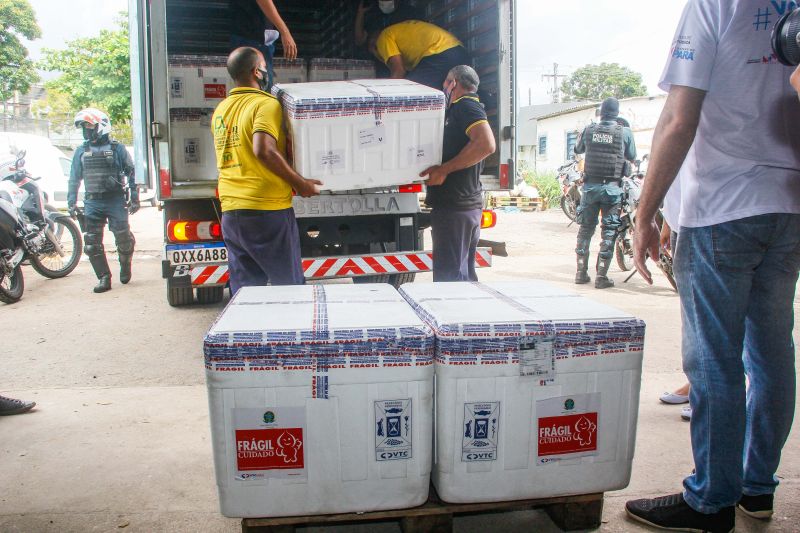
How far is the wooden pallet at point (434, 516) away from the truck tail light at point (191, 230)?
10.5 ft

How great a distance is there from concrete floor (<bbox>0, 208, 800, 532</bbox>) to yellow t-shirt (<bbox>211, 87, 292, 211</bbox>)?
3.76ft

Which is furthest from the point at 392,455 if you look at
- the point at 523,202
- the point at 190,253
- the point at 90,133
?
the point at 523,202

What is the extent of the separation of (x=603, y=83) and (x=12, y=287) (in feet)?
210

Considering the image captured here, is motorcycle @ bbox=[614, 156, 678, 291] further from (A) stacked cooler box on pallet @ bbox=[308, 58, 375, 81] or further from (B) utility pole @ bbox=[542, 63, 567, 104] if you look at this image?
(B) utility pole @ bbox=[542, 63, 567, 104]

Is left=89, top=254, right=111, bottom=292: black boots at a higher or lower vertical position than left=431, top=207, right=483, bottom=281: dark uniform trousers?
lower

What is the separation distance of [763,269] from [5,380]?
4241 millimetres

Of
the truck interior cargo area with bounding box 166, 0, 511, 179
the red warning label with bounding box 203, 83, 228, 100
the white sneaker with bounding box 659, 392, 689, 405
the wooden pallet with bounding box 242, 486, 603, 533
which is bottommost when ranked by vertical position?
the white sneaker with bounding box 659, 392, 689, 405

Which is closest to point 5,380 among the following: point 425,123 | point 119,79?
point 425,123

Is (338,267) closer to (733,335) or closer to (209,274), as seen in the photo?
(209,274)

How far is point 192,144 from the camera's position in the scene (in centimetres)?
505

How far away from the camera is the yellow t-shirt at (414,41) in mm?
5352

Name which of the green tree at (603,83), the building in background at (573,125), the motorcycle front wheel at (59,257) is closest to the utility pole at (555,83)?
the green tree at (603,83)

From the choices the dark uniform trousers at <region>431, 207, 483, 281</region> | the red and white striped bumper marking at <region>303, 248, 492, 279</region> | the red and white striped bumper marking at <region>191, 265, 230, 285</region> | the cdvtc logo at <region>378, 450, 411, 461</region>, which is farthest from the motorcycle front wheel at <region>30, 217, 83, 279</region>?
the cdvtc logo at <region>378, 450, 411, 461</region>

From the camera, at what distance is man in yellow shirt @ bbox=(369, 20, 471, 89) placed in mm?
5352
